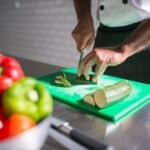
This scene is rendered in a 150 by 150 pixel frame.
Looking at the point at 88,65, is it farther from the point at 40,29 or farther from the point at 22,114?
the point at 40,29

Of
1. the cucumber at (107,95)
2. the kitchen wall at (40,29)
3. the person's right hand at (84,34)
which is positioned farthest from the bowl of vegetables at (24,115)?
the kitchen wall at (40,29)

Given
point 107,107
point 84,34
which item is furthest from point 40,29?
point 107,107

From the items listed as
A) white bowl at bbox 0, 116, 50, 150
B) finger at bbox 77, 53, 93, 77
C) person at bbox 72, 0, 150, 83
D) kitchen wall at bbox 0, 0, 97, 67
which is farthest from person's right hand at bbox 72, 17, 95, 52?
kitchen wall at bbox 0, 0, 97, 67

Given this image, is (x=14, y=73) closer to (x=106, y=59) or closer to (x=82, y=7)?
(x=106, y=59)

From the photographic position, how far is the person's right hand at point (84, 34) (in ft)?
3.08

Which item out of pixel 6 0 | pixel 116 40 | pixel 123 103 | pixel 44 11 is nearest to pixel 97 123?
pixel 123 103

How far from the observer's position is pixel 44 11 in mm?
2371

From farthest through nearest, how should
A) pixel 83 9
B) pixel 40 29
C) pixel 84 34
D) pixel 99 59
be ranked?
pixel 40 29, pixel 83 9, pixel 84 34, pixel 99 59

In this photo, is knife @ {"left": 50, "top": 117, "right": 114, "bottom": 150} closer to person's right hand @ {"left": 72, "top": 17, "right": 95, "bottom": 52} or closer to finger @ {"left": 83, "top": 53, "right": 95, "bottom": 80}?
finger @ {"left": 83, "top": 53, "right": 95, "bottom": 80}

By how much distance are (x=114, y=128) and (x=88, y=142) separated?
5.6 inches

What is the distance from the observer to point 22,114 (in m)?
0.40

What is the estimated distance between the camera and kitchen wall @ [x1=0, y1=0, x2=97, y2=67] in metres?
2.21

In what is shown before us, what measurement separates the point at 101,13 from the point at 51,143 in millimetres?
789

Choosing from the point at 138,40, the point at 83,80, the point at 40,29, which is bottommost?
the point at 40,29
